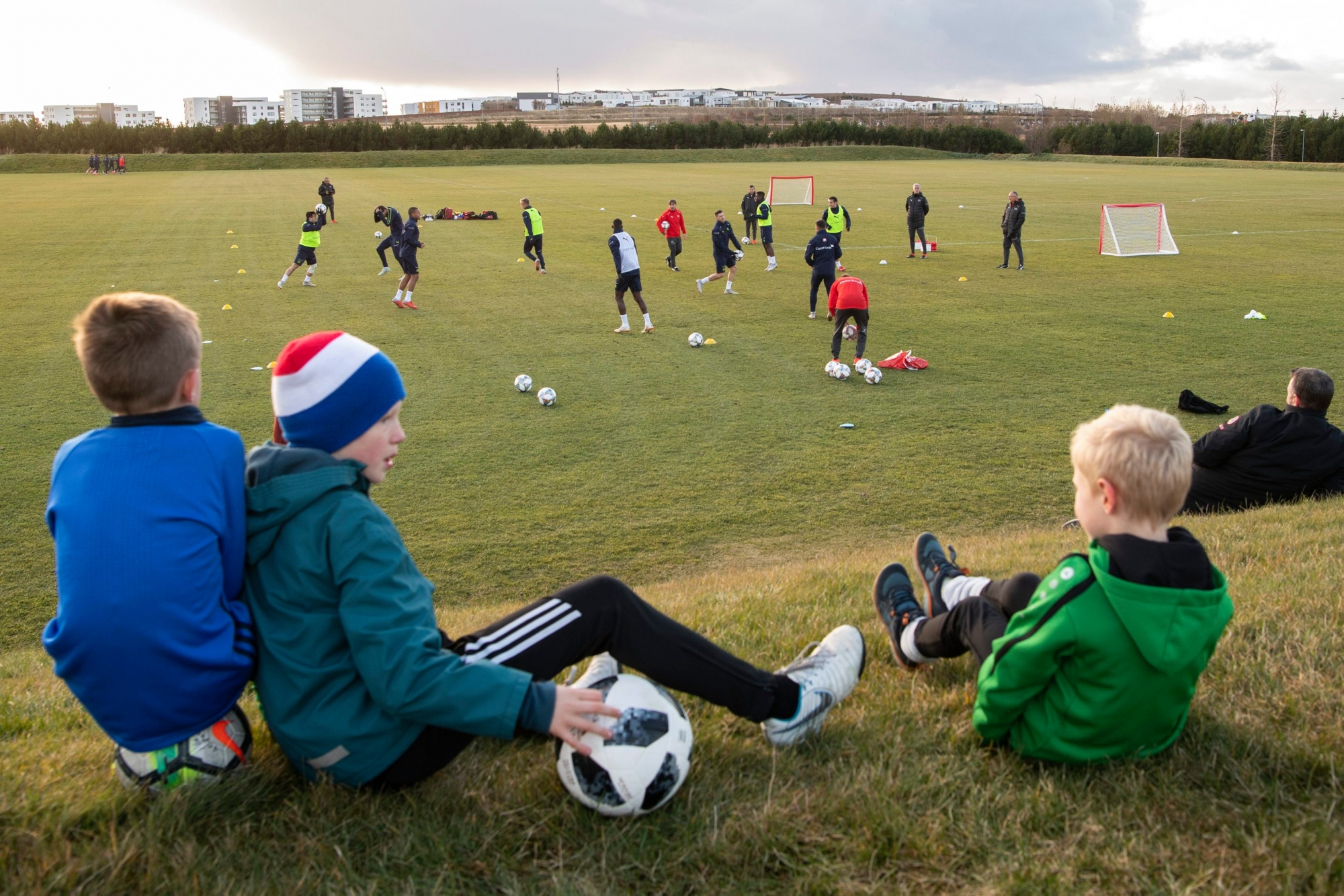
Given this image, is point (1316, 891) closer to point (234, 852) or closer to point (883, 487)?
point (234, 852)

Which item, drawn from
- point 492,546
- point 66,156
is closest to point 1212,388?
point 492,546

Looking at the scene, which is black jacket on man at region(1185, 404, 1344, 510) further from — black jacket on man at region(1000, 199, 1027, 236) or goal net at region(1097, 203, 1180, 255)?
goal net at region(1097, 203, 1180, 255)

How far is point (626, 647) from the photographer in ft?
9.32

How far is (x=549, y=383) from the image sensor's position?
12805mm

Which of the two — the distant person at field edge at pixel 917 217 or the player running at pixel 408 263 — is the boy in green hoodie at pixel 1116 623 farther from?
the distant person at field edge at pixel 917 217

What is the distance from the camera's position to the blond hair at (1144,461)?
8.32 feet

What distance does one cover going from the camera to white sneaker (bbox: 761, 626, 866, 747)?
116 inches

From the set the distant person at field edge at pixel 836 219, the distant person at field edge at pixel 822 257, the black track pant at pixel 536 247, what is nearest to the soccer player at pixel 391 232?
the black track pant at pixel 536 247

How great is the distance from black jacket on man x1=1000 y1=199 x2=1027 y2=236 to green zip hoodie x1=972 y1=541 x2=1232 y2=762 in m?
20.5

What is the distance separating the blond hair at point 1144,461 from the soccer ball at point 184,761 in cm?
256

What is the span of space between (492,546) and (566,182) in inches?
1940

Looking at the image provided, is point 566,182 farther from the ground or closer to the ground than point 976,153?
closer to the ground

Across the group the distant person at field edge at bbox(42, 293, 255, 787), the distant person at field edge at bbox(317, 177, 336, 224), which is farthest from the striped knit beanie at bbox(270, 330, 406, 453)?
the distant person at field edge at bbox(317, 177, 336, 224)

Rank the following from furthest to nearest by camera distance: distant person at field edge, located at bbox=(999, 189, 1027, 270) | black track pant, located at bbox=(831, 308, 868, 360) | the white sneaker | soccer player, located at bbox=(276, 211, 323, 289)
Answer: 1. distant person at field edge, located at bbox=(999, 189, 1027, 270)
2. soccer player, located at bbox=(276, 211, 323, 289)
3. black track pant, located at bbox=(831, 308, 868, 360)
4. the white sneaker
